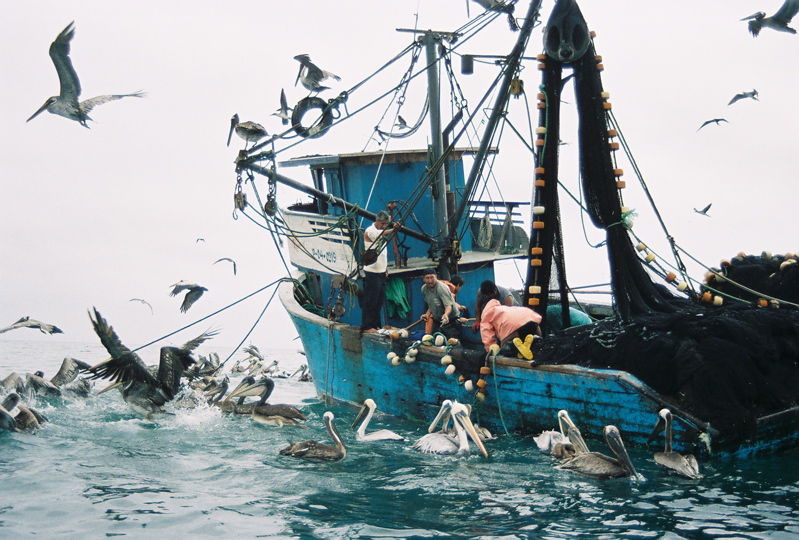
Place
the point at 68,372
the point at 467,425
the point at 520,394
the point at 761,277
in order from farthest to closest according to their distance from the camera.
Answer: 1. the point at 68,372
2. the point at 761,277
3. the point at 520,394
4. the point at 467,425

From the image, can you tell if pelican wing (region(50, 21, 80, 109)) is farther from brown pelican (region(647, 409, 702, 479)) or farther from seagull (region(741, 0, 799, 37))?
seagull (region(741, 0, 799, 37))

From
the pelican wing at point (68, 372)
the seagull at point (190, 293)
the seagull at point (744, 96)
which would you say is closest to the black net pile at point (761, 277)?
the seagull at point (744, 96)

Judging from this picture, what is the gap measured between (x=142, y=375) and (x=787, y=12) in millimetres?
10630

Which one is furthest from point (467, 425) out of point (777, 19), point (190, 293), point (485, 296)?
point (777, 19)

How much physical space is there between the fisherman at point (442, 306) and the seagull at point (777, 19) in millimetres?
5905

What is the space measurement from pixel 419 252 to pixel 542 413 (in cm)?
519

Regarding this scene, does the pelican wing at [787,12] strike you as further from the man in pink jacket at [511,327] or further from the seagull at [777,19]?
the man in pink jacket at [511,327]

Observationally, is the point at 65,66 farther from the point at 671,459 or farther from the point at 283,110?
the point at 671,459

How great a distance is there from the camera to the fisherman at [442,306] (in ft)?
35.7

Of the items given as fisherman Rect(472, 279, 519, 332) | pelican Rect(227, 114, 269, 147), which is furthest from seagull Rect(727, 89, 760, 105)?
pelican Rect(227, 114, 269, 147)

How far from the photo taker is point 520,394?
8.95 m

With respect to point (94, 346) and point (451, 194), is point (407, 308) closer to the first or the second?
point (451, 194)

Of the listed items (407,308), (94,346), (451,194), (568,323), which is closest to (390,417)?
(407,308)

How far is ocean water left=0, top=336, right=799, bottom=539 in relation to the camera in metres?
6.15
